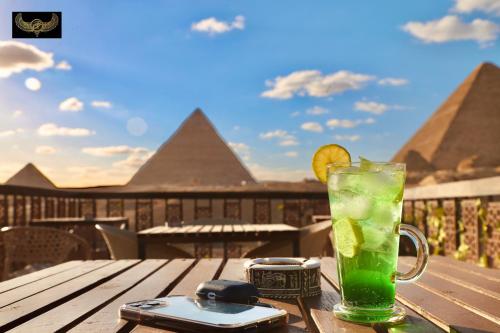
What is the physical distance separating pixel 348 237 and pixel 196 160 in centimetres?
8581

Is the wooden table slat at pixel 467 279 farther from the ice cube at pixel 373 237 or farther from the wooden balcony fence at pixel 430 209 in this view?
the wooden balcony fence at pixel 430 209

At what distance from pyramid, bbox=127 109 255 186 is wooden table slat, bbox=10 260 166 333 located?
82770 millimetres

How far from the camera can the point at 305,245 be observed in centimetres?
335

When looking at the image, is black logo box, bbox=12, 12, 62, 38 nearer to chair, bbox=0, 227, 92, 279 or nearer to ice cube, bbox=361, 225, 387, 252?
chair, bbox=0, 227, 92, 279

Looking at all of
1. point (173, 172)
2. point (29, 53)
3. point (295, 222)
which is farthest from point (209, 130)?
point (295, 222)

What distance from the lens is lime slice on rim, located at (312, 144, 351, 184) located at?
963 millimetres

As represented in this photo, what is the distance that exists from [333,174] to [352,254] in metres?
0.12

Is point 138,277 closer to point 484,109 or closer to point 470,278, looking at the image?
point 470,278

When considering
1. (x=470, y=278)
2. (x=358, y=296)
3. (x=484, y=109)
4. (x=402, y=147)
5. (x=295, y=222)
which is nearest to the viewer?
(x=358, y=296)

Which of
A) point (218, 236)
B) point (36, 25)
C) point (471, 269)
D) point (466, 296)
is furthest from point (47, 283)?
point (36, 25)

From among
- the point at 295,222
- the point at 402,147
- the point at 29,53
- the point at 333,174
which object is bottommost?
the point at 295,222

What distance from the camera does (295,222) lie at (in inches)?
237

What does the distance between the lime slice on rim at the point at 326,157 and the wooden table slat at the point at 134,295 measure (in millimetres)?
356

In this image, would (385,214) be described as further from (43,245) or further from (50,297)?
(43,245)
